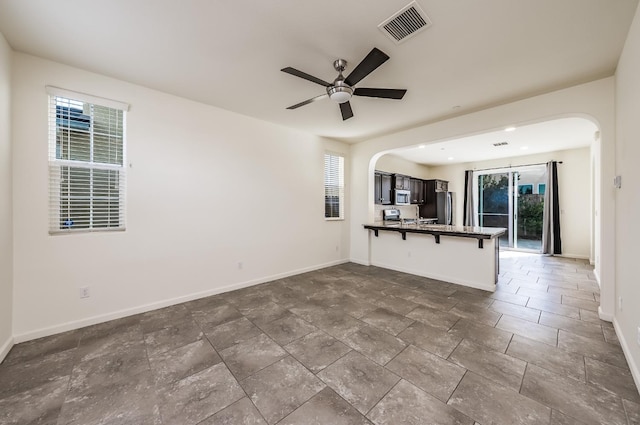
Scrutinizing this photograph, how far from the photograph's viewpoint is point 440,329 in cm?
268

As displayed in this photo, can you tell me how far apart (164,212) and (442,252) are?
14.8 feet

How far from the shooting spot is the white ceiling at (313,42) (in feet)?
6.35

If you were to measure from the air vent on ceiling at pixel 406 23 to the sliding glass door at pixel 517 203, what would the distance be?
716 cm

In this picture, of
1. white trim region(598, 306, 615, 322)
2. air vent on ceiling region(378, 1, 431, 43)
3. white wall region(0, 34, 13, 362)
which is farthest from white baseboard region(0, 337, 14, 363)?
white trim region(598, 306, 615, 322)

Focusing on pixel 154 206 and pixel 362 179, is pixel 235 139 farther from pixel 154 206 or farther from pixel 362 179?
pixel 362 179

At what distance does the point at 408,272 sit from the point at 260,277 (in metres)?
2.87

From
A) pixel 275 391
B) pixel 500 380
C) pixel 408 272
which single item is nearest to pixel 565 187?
pixel 408 272

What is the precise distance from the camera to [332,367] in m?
2.06

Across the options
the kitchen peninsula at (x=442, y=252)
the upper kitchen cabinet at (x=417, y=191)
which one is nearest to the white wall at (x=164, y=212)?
the kitchen peninsula at (x=442, y=252)

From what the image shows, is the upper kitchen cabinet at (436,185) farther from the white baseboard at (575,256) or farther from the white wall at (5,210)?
the white wall at (5,210)

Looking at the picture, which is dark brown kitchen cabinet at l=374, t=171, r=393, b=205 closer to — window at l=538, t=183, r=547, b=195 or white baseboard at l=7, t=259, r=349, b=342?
white baseboard at l=7, t=259, r=349, b=342

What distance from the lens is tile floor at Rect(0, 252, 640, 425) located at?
1.61 meters

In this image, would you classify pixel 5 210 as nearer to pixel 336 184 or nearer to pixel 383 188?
pixel 336 184

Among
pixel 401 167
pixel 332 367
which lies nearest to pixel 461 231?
pixel 332 367
